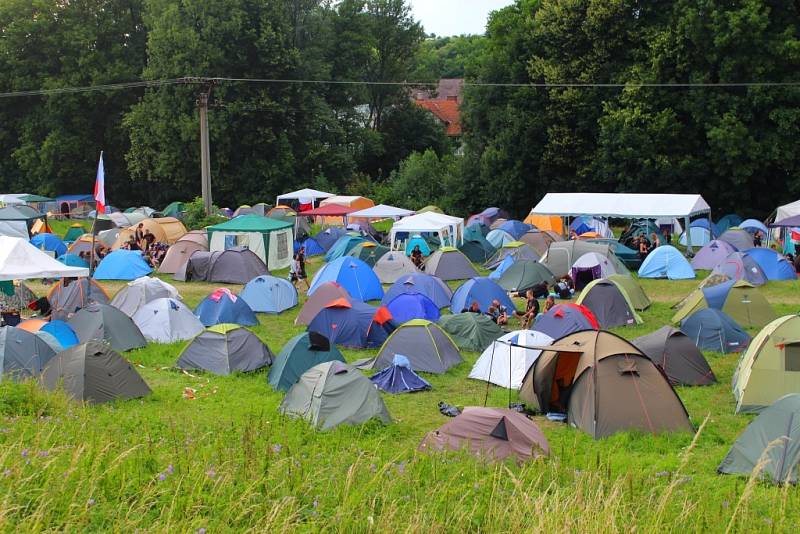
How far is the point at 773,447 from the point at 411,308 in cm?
946

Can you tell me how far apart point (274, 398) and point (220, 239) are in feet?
46.6

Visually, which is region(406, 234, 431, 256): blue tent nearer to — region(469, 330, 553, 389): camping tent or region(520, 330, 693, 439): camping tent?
region(469, 330, 553, 389): camping tent

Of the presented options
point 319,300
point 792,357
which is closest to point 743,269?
point 792,357

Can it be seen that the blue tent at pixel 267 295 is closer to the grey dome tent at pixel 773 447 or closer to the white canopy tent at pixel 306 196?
the grey dome tent at pixel 773 447

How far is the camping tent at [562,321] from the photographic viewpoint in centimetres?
1571

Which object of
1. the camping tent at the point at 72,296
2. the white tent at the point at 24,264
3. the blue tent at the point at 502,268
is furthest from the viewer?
the blue tent at the point at 502,268

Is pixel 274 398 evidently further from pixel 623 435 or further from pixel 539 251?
pixel 539 251

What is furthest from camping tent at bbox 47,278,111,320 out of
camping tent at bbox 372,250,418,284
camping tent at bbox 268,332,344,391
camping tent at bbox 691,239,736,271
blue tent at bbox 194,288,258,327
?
camping tent at bbox 691,239,736,271

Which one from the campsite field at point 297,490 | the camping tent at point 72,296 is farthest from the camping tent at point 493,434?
the camping tent at point 72,296

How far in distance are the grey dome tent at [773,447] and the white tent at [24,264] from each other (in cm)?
1236

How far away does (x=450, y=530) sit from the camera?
5008 mm

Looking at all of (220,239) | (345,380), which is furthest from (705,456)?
(220,239)

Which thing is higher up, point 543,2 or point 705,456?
point 543,2

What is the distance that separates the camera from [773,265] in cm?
2275
